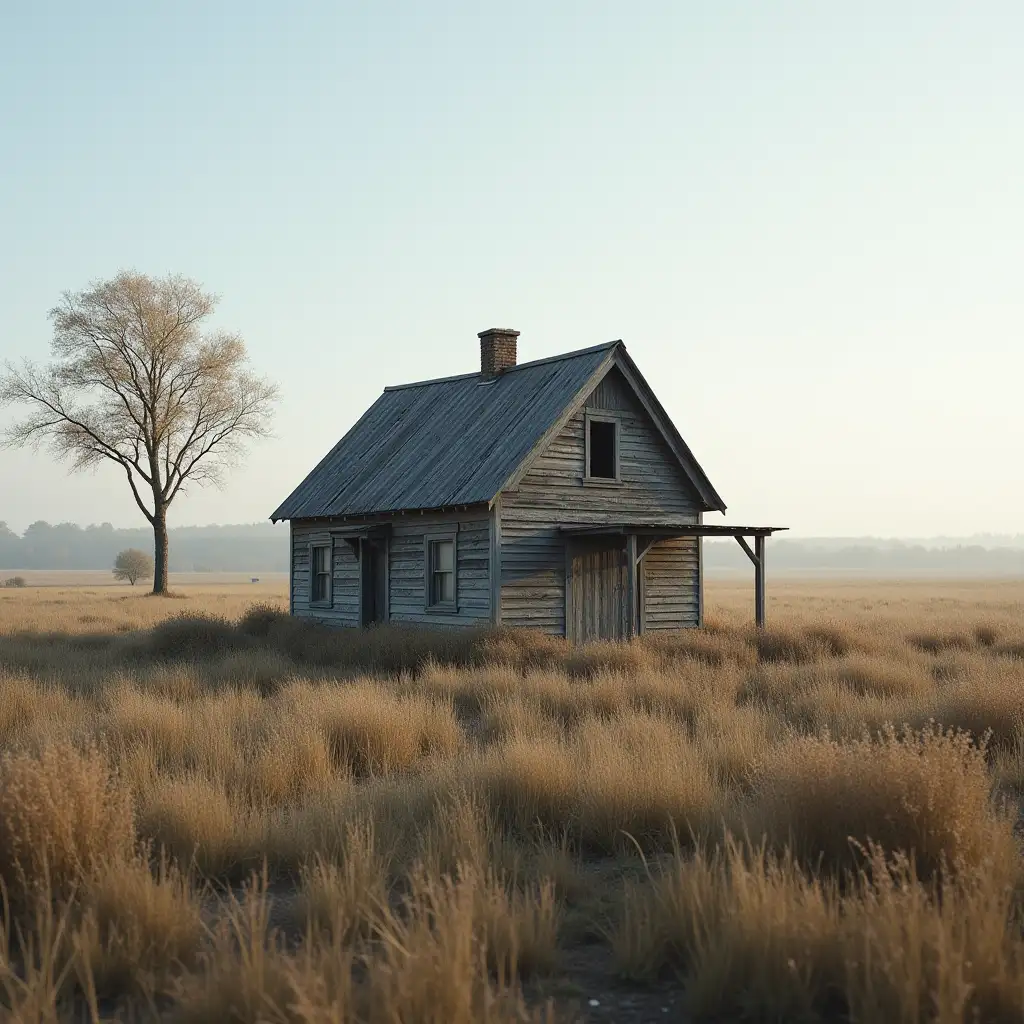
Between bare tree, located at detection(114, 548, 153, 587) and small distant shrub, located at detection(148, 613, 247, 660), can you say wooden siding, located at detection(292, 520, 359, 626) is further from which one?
bare tree, located at detection(114, 548, 153, 587)

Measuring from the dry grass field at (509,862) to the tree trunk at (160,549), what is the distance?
1350 inches

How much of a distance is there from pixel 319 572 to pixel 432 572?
506 centimetres

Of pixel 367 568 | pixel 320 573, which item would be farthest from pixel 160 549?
pixel 367 568

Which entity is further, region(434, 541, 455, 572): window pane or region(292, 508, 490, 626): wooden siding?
region(434, 541, 455, 572): window pane

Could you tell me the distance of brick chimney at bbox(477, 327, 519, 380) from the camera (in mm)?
25438

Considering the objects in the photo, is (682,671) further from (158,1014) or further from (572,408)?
(158,1014)

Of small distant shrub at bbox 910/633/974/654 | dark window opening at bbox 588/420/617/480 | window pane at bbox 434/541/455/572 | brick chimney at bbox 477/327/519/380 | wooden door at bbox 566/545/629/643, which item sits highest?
brick chimney at bbox 477/327/519/380

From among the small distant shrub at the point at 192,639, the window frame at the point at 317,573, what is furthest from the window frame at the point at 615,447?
the small distant shrub at the point at 192,639

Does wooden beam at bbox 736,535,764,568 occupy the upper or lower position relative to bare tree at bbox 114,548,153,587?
upper

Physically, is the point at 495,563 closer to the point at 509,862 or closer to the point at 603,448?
the point at 603,448

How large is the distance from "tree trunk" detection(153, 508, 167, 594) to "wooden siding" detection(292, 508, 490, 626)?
64.4ft

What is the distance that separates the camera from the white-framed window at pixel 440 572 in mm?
21938

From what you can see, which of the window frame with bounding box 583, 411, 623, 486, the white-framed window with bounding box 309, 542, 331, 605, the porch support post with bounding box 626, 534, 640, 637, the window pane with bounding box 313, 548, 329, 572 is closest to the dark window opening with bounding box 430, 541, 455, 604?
the window frame with bounding box 583, 411, 623, 486

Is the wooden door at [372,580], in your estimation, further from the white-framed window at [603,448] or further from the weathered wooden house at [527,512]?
the white-framed window at [603,448]
